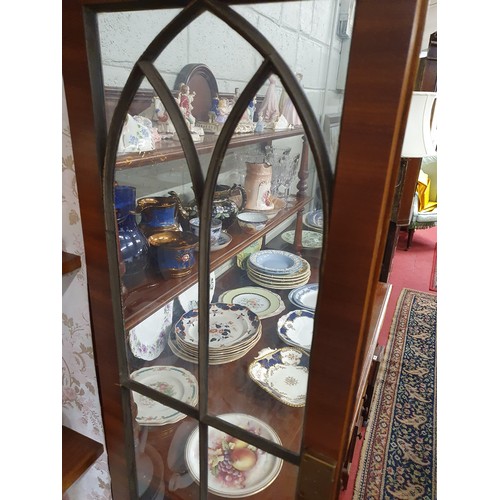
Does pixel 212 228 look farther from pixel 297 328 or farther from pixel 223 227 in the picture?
pixel 297 328

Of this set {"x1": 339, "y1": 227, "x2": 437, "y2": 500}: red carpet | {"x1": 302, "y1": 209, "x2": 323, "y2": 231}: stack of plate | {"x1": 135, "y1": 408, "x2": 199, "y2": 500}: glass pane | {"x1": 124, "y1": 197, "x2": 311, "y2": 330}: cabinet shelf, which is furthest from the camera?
{"x1": 339, "y1": 227, "x2": 437, "y2": 500}: red carpet

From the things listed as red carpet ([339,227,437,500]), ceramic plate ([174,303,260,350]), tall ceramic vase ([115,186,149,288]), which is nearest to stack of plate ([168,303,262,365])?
ceramic plate ([174,303,260,350])

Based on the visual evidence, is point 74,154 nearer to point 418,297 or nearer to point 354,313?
point 354,313

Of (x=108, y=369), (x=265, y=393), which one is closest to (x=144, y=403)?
(x=108, y=369)

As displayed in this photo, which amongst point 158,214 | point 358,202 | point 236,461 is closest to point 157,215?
point 158,214

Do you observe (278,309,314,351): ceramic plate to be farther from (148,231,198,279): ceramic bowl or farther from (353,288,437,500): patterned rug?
(353,288,437,500): patterned rug

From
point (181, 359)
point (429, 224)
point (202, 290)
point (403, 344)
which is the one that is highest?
point (202, 290)

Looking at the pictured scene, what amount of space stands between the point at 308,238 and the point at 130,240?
11.2 inches

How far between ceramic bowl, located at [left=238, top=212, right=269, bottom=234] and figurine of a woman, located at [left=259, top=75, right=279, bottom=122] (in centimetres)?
15

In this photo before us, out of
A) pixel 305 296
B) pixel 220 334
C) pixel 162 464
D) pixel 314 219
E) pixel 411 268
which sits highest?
pixel 314 219

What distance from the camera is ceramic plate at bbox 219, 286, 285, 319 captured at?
2.08ft

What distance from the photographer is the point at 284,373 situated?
61cm

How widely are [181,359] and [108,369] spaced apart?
14 cm

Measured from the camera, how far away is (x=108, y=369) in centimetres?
68
